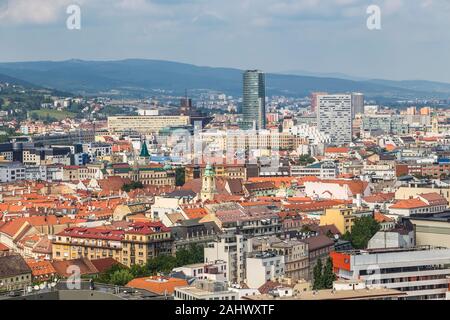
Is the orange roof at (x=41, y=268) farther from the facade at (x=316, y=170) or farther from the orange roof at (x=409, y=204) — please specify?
the facade at (x=316, y=170)

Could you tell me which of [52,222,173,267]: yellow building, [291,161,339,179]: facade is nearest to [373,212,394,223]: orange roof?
[52,222,173,267]: yellow building

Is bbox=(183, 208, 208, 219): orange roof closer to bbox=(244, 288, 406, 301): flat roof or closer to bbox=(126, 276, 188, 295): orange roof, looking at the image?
bbox=(126, 276, 188, 295): orange roof

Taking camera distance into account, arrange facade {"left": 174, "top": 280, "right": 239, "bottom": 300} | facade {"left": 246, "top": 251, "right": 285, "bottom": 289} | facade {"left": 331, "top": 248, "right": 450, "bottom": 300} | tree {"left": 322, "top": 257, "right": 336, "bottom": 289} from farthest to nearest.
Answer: facade {"left": 246, "top": 251, "right": 285, "bottom": 289} < tree {"left": 322, "top": 257, "right": 336, "bottom": 289} < facade {"left": 331, "top": 248, "right": 450, "bottom": 300} < facade {"left": 174, "top": 280, "right": 239, "bottom": 300}

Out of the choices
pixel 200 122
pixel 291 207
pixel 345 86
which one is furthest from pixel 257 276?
pixel 345 86

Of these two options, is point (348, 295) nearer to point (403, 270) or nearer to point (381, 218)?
point (403, 270)

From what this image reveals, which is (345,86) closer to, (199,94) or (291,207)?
(199,94)

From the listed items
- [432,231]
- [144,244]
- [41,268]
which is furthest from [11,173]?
[432,231]
